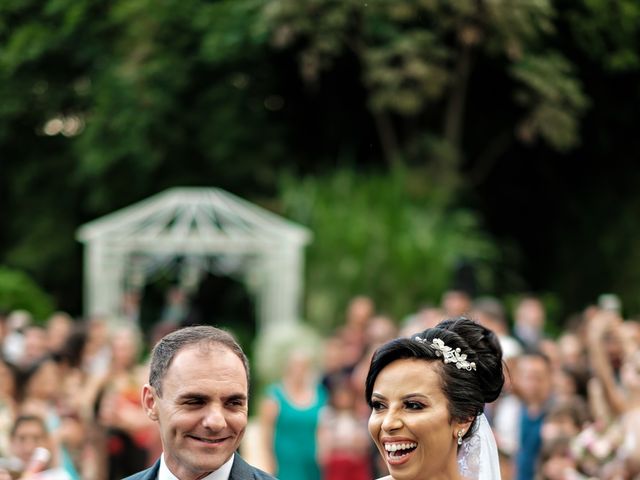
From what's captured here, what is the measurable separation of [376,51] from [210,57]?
290cm

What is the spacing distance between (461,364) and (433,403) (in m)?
0.20

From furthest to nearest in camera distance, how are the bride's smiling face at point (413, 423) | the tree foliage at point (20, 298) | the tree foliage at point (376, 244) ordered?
1. the tree foliage at point (376, 244)
2. the tree foliage at point (20, 298)
3. the bride's smiling face at point (413, 423)

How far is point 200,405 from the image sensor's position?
12.7 ft

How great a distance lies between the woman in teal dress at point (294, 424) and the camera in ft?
33.9

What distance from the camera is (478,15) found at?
19.6m

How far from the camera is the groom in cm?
383

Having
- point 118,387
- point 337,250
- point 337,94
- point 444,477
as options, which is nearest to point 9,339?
point 118,387

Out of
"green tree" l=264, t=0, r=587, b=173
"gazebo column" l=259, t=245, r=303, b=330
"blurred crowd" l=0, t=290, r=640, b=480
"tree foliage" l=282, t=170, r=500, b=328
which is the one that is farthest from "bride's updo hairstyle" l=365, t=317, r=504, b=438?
"green tree" l=264, t=0, r=587, b=173

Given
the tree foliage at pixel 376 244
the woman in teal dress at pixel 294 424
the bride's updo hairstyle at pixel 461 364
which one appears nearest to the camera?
the bride's updo hairstyle at pixel 461 364

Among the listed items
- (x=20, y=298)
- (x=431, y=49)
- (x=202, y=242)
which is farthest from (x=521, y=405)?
(x=431, y=49)

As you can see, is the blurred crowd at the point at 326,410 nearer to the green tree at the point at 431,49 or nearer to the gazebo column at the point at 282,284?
the gazebo column at the point at 282,284

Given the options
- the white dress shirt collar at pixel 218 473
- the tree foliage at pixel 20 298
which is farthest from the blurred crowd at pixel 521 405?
the tree foliage at pixel 20 298

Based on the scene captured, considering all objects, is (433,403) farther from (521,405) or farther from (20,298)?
(20,298)

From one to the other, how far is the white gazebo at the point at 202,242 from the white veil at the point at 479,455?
46.3 ft
